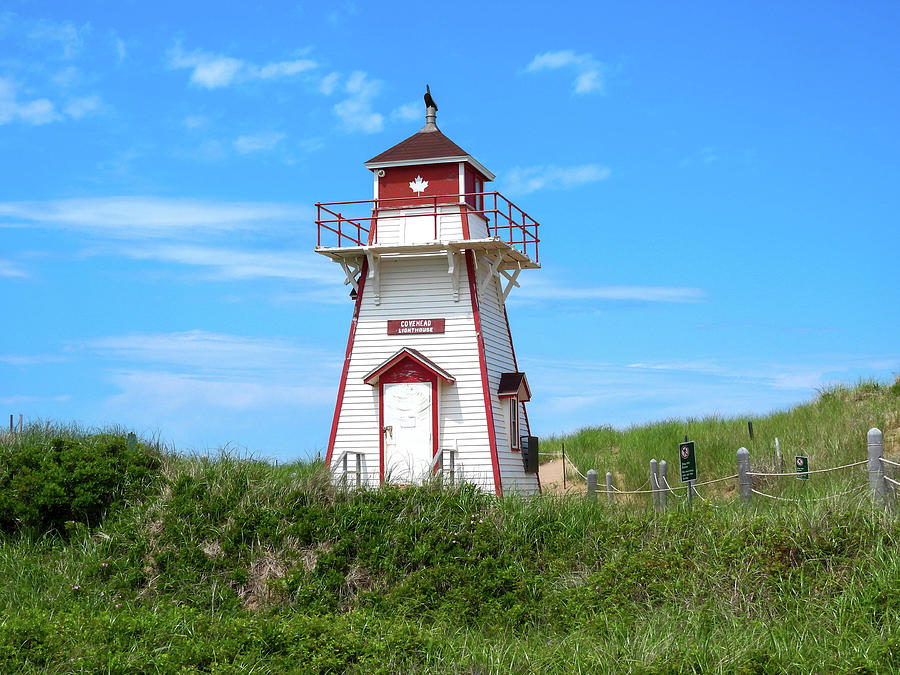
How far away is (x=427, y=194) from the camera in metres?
22.1

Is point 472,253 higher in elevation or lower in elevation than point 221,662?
higher

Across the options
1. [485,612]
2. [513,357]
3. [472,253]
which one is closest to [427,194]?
[472,253]

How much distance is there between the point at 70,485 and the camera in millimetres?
16969

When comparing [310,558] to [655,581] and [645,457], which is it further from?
[645,457]

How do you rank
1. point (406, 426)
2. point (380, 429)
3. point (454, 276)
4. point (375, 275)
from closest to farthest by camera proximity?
point (406, 426), point (380, 429), point (454, 276), point (375, 275)

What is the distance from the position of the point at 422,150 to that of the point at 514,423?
715 centimetres

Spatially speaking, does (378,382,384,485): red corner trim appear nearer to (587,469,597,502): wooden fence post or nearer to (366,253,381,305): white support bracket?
(366,253,381,305): white support bracket

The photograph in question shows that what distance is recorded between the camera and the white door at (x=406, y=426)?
20672 mm

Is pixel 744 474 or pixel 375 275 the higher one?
pixel 375 275

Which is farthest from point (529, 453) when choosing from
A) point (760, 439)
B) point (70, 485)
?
point (70, 485)

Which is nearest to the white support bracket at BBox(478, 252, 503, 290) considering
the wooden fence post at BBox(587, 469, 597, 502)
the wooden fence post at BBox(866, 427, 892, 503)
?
the wooden fence post at BBox(587, 469, 597, 502)

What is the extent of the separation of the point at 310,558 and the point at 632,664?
657 centimetres

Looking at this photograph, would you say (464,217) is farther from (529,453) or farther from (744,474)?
(744,474)

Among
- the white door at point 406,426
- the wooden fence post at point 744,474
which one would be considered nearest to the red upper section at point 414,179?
the white door at point 406,426
